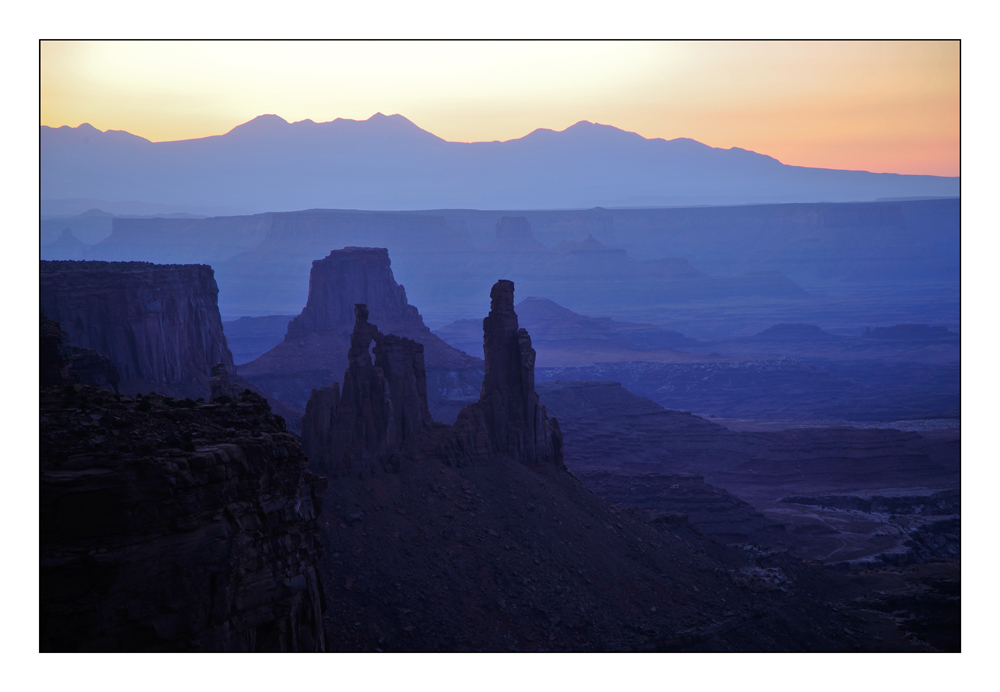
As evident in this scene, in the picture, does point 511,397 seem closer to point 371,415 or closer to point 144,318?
point 371,415

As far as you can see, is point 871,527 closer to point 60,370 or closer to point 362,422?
point 362,422

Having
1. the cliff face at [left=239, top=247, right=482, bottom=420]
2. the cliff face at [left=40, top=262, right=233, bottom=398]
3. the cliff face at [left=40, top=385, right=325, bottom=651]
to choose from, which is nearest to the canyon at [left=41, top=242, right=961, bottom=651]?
the cliff face at [left=40, top=385, right=325, bottom=651]

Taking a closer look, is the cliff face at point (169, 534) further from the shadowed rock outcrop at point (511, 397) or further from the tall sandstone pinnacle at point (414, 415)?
the shadowed rock outcrop at point (511, 397)

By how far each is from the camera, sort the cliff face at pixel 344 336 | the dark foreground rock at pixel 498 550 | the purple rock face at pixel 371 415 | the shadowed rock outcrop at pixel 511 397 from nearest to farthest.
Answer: the dark foreground rock at pixel 498 550
the purple rock face at pixel 371 415
the shadowed rock outcrop at pixel 511 397
the cliff face at pixel 344 336

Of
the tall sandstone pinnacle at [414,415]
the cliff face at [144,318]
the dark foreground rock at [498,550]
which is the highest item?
the cliff face at [144,318]

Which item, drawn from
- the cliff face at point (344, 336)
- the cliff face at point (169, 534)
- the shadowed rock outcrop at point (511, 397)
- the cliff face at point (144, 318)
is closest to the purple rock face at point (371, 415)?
the shadowed rock outcrop at point (511, 397)

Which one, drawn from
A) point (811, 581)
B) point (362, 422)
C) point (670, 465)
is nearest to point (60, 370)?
point (362, 422)

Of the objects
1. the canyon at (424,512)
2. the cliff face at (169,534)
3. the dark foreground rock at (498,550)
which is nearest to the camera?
the cliff face at (169,534)
